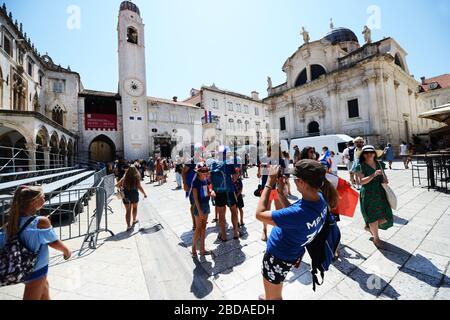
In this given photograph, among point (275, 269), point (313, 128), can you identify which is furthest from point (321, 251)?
point (313, 128)

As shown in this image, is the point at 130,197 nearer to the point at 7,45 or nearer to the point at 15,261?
the point at 15,261

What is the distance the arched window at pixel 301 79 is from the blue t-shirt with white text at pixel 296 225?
2738 cm

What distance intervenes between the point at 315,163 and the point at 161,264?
2.91 metres

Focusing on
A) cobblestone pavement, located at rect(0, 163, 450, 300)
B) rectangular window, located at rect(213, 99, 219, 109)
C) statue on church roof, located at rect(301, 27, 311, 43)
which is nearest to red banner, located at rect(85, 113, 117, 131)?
rectangular window, located at rect(213, 99, 219, 109)

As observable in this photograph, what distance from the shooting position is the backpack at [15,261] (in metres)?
1.64

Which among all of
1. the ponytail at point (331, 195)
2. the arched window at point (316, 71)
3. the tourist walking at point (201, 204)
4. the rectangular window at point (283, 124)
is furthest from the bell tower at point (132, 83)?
the ponytail at point (331, 195)

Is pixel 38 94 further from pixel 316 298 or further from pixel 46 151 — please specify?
pixel 316 298

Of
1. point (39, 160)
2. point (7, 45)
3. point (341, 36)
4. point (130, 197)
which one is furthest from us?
point (341, 36)

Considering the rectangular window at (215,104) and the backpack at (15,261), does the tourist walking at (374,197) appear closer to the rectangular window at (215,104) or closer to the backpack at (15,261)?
the backpack at (15,261)

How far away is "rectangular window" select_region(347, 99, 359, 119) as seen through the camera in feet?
66.4

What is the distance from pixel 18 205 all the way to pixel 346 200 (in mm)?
3953

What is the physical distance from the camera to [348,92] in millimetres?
20797

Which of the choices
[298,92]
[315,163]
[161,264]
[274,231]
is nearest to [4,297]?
[161,264]

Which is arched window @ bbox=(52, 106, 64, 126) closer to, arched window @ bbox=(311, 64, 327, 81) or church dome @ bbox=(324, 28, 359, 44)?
arched window @ bbox=(311, 64, 327, 81)
